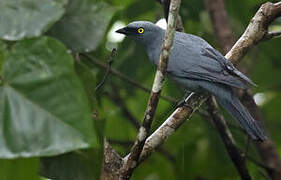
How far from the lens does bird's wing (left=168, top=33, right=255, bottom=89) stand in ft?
13.8

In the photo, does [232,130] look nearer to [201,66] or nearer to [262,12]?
[201,66]

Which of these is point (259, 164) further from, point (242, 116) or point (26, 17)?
point (26, 17)

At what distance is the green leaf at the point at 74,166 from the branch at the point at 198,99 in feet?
1.00

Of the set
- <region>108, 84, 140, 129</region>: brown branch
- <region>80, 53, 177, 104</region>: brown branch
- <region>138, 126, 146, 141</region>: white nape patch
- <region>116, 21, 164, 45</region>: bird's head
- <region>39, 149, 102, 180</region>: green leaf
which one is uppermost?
<region>138, 126, 146, 141</region>: white nape patch

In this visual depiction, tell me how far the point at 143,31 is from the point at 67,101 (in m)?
2.29

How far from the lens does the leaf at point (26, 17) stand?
3145 mm

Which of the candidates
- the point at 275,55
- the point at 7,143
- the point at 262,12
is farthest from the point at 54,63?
the point at 275,55

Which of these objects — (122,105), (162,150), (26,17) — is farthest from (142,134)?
(122,105)

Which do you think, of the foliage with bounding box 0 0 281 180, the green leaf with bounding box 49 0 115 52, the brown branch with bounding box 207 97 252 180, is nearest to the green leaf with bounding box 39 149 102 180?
the foliage with bounding box 0 0 281 180

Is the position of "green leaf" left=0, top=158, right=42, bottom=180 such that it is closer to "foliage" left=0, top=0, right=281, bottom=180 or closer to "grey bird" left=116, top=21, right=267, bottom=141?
"foliage" left=0, top=0, right=281, bottom=180

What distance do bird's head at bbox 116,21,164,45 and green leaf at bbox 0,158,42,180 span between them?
6.59 feet

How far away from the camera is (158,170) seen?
5.04m

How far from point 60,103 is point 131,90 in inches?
104

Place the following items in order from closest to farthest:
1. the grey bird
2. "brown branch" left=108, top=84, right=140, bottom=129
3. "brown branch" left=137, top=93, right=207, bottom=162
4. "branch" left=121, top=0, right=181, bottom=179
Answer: "branch" left=121, top=0, right=181, bottom=179 → "brown branch" left=137, top=93, right=207, bottom=162 → the grey bird → "brown branch" left=108, top=84, right=140, bottom=129
